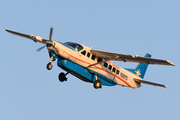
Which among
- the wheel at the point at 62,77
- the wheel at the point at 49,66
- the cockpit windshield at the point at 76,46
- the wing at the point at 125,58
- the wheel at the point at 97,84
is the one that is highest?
the cockpit windshield at the point at 76,46

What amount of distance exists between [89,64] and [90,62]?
215mm

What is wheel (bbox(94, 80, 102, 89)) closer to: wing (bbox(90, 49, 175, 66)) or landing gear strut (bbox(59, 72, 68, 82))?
wing (bbox(90, 49, 175, 66))

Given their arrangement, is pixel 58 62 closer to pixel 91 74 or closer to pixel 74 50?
pixel 74 50

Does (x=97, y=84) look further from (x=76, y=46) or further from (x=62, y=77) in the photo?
(x=76, y=46)

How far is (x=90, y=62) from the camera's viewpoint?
2966 centimetres

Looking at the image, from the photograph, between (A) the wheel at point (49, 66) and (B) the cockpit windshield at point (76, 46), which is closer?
(A) the wheel at point (49, 66)

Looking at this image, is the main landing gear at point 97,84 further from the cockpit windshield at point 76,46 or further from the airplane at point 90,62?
the cockpit windshield at point 76,46

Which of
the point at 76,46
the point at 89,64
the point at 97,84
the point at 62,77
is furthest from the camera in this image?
the point at 62,77

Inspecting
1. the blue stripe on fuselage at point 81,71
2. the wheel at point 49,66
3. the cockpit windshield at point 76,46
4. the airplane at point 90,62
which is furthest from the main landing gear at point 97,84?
the wheel at point 49,66

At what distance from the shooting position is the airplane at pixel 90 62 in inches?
1082

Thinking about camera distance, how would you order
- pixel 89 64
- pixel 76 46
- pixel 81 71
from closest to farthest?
1. pixel 76 46
2. pixel 81 71
3. pixel 89 64

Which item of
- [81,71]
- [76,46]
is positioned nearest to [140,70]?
[81,71]

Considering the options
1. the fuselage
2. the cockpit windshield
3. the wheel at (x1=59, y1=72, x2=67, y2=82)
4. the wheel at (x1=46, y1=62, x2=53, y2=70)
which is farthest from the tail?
the wheel at (x1=46, y1=62, x2=53, y2=70)

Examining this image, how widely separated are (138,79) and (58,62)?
397 inches
